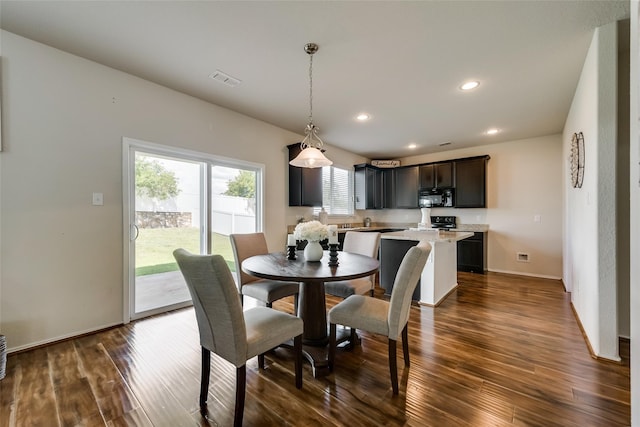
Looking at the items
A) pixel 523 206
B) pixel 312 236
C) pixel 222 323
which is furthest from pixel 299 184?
pixel 523 206

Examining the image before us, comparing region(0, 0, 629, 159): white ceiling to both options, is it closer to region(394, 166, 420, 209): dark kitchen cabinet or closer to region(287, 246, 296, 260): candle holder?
region(287, 246, 296, 260): candle holder

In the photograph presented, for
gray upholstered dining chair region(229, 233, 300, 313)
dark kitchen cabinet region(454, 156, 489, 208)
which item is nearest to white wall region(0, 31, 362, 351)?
gray upholstered dining chair region(229, 233, 300, 313)

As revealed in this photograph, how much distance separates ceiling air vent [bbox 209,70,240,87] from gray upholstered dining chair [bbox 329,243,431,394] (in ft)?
8.21

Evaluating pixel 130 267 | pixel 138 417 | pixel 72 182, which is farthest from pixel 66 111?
pixel 138 417

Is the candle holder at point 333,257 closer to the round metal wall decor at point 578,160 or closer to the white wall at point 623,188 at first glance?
the white wall at point 623,188

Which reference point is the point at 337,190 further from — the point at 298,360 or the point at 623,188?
the point at 298,360

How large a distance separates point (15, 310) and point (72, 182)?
1.14 metres

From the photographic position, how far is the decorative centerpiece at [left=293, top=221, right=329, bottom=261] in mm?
2164

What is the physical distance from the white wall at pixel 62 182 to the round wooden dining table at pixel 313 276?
5.43ft

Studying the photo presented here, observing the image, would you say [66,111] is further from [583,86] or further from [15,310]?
[583,86]

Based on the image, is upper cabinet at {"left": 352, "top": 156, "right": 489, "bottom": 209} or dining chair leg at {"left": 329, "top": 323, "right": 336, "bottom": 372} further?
upper cabinet at {"left": 352, "top": 156, "right": 489, "bottom": 209}

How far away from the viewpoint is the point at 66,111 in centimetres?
240

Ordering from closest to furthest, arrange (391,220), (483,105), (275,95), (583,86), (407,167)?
(583,86) < (275,95) < (483,105) < (407,167) < (391,220)
